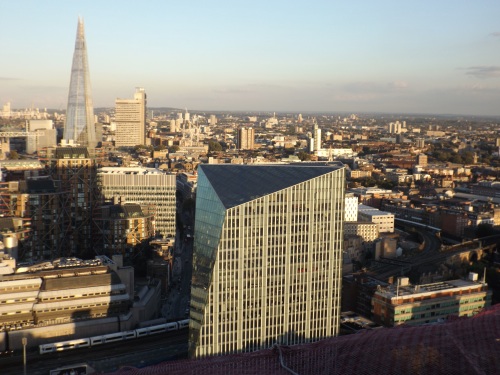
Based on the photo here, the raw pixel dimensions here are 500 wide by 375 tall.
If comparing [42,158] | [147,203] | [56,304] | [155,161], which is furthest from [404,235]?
[155,161]

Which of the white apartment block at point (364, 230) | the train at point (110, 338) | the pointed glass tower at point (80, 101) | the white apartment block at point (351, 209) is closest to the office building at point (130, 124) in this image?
the pointed glass tower at point (80, 101)

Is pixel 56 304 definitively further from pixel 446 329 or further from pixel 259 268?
pixel 446 329

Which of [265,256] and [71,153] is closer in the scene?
A: [265,256]

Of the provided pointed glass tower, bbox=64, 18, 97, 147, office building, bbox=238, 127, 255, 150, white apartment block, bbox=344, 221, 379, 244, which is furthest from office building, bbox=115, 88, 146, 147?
white apartment block, bbox=344, 221, 379, 244

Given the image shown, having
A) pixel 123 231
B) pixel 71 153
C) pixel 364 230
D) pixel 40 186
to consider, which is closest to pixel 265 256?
pixel 123 231

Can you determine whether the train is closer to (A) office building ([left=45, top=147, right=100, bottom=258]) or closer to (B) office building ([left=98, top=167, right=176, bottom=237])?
(A) office building ([left=45, top=147, right=100, bottom=258])

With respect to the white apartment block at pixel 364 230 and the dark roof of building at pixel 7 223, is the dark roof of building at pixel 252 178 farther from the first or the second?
the white apartment block at pixel 364 230

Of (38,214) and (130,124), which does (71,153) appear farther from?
(130,124)
